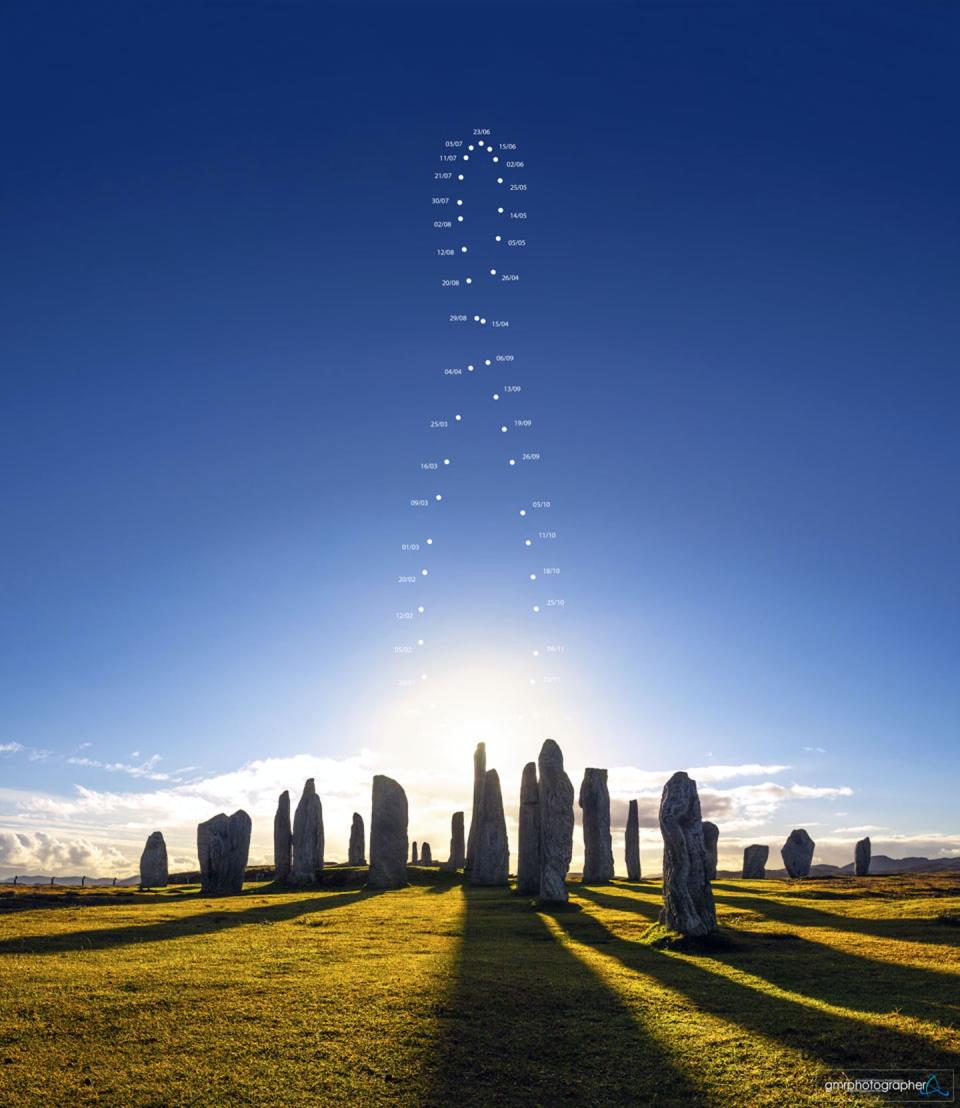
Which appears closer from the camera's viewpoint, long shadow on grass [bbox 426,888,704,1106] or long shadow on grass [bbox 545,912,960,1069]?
long shadow on grass [bbox 426,888,704,1106]

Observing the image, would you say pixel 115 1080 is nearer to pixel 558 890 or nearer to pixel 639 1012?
pixel 639 1012

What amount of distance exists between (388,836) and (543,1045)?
2830cm

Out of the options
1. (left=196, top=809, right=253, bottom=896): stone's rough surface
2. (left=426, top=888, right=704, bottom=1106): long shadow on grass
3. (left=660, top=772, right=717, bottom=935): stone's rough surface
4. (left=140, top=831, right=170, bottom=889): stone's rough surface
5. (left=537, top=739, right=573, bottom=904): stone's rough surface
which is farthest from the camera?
(left=140, top=831, right=170, bottom=889): stone's rough surface

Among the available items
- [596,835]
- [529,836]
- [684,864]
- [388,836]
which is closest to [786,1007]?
[684,864]

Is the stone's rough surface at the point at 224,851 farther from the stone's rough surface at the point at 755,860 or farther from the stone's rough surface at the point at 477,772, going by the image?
the stone's rough surface at the point at 755,860

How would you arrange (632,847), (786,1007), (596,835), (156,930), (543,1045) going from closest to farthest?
(543,1045) < (786,1007) < (156,930) < (596,835) < (632,847)

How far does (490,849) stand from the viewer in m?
37.8

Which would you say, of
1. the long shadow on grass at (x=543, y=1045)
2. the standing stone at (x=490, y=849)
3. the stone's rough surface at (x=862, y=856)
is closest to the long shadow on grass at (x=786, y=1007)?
the long shadow on grass at (x=543, y=1045)

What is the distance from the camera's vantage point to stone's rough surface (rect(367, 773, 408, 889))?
1441 inches

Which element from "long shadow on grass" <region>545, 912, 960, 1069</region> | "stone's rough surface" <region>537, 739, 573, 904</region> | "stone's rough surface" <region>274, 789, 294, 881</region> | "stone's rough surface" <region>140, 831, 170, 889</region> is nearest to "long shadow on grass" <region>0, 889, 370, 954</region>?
"stone's rough surface" <region>537, 739, 573, 904</region>

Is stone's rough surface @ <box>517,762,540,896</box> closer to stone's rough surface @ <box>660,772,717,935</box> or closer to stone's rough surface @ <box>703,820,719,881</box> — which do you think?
stone's rough surface @ <box>660,772,717,935</box>

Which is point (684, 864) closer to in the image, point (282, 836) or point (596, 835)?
point (596, 835)

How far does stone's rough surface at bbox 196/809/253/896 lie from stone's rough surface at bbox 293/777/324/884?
4.85 meters

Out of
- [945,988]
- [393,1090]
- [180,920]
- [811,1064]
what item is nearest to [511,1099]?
[393,1090]
